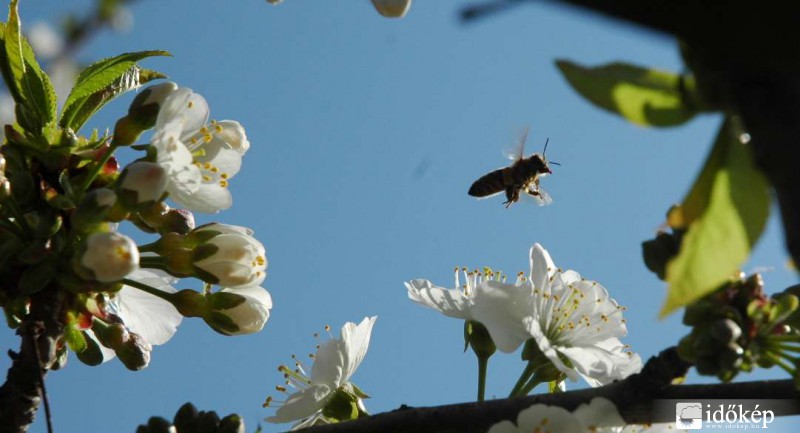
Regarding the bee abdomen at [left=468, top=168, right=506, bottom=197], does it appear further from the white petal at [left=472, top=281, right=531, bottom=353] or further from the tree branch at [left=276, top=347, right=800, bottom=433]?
the tree branch at [left=276, top=347, right=800, bottom=433]

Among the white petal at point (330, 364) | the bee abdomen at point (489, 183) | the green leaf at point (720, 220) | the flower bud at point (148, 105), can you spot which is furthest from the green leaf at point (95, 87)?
the bee abdomen at point (489, 183)

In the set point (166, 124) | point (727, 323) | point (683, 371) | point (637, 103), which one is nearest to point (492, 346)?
point (683, 371)

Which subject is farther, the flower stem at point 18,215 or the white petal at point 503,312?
the white petal at point 503,312

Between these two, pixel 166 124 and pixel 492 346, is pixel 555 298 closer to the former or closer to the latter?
pixel 492 346

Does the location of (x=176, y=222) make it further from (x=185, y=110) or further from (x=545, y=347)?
(x=545, y=347)

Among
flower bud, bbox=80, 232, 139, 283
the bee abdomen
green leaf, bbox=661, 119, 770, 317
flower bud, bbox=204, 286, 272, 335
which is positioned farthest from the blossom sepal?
the bee abdomen

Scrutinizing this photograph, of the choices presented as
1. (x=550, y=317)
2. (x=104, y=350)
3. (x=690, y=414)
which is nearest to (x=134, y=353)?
(x=104, y=350)

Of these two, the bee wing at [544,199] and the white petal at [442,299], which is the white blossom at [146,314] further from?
the bee wing at [544,199]
